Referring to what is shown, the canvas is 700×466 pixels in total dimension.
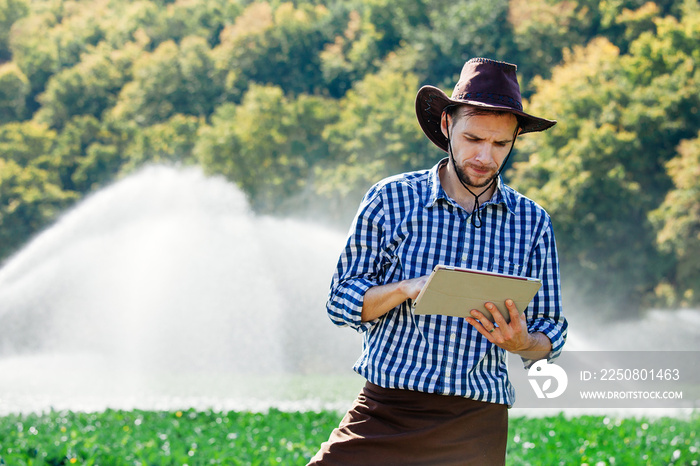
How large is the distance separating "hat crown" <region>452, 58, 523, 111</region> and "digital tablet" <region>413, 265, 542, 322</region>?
1.74 ft

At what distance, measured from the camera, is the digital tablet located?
1943 mm

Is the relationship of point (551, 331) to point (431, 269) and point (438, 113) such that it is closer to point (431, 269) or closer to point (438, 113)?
point (431, 269)

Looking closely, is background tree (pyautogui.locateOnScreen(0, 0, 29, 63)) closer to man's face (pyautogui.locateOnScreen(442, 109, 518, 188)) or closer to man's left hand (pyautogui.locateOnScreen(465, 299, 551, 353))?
man's face (pyautogui.locateOnScreen(442, 109, 518, 188))

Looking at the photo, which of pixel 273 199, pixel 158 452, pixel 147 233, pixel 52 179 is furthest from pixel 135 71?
pixel 158 452

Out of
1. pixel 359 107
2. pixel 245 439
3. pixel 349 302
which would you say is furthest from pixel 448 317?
pixel 359 107

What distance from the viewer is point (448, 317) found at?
7.26 feet

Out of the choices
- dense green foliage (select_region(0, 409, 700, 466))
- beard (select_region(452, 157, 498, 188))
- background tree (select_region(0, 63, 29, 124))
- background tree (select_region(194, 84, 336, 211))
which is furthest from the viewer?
background tree (select_region(0, 63, 29, 124))

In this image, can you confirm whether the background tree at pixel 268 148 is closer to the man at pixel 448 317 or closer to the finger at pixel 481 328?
the man at pixel 448 317

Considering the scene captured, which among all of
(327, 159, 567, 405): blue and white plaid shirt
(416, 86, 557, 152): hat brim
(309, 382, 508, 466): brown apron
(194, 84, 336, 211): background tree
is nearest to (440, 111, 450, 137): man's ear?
(416, 86, 557, 152): hat brim

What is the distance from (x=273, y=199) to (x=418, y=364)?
3210 centimetres

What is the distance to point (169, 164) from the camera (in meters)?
36.1

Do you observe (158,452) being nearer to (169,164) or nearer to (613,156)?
(613,156)

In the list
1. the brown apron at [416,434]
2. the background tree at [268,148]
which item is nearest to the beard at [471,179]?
the brown apron at [416,434]

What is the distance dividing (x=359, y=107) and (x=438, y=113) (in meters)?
A: 31.4
